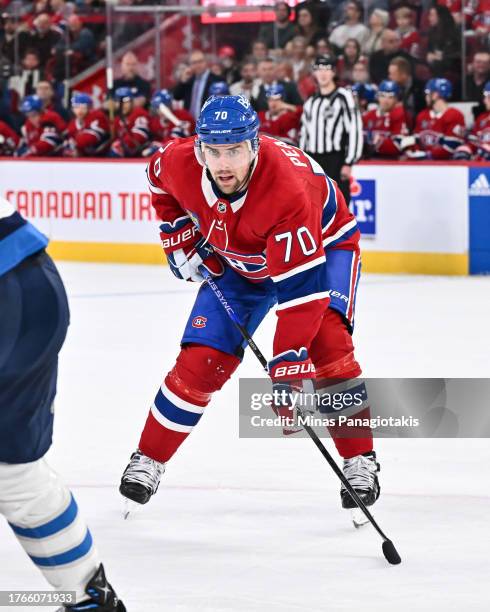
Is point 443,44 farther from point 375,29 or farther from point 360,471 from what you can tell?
point 360,471

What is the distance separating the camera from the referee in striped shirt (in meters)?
8.77

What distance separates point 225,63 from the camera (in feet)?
37.4

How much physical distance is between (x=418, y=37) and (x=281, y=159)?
7.33 m

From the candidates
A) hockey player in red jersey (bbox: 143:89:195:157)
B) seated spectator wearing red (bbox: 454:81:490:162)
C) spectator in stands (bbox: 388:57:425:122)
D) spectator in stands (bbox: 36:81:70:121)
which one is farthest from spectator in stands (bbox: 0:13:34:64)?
seated spectator wearing red (bbox: 454:81:490:162)

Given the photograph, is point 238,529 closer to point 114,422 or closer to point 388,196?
point 114,422

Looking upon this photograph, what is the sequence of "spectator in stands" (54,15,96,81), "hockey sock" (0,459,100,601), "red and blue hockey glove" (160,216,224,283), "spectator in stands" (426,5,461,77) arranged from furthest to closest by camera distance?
"spectator in stands" (54,15,96,81) < "spectator in stands" (426,5,461,77) < "red and blue hockey glove" (160,216,224,283) < "hockey sock" (0,459,100,601)

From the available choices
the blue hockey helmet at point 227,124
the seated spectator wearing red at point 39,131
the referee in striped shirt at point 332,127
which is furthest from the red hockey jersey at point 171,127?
the blue hockey helmet at point 227,124

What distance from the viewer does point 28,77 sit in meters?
12.4

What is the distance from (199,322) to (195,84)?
303 inches

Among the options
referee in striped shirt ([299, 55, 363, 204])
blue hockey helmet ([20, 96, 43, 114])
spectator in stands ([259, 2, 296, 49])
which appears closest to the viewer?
referee in striped shirt ([299, 55, 363, 204])

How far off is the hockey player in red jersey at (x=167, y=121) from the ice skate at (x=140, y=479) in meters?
7.15

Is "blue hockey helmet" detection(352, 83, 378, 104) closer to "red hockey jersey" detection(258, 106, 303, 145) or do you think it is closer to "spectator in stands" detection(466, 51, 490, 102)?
"red hockey jersey" detection(258, 106, 303, 145)

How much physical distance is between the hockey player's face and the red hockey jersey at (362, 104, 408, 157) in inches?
254

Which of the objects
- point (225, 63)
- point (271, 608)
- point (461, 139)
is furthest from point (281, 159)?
point (225, 63)
